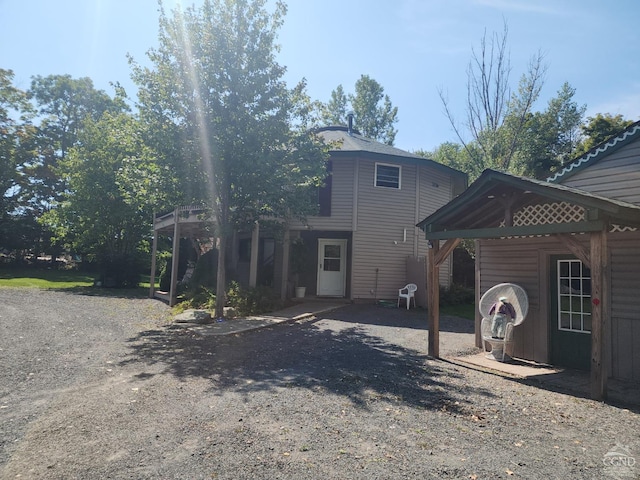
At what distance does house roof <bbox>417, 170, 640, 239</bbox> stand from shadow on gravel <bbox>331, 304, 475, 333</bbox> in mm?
3715

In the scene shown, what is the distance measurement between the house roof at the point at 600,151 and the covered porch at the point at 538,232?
2.02 feet

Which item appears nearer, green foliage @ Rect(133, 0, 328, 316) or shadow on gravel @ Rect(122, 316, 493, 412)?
shadow on gravel @ Rect(122, 316, 493, 412)

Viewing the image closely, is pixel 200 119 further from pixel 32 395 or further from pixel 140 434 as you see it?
pixel 140 434

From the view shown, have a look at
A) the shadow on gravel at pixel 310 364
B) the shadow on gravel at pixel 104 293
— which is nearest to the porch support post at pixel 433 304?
the shadow on gravel at pixel 310 364

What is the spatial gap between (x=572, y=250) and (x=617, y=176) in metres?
2.11

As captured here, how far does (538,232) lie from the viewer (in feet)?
19.1

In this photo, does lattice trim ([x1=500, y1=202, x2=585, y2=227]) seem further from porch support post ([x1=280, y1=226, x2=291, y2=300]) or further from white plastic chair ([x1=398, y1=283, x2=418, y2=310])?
porch support post ([x1=280, y1=226, x2=291, y2=300])

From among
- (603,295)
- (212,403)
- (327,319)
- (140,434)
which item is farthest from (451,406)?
(327,319)

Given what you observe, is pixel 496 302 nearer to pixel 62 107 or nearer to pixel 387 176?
pixel 387 176

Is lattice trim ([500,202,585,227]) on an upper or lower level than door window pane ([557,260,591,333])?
upper

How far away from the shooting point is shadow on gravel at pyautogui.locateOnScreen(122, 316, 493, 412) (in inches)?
210

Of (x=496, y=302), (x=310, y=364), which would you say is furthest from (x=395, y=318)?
(x=310, y=364)

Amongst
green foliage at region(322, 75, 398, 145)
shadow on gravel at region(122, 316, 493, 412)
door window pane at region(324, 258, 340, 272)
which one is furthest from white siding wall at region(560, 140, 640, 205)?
green foliage at region(322, 75, 398, 145)

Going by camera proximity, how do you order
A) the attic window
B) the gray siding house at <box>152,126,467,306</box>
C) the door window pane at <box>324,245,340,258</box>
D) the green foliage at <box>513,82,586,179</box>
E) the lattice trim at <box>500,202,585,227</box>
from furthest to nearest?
the green foliage at <box>513,82,586,179</box>
the door window pane at <box>324,245,340,258</box>
the attic window
the gray siding house at <box>152,126,467,306</box>
the lattice trim at <box>500,202,585,227</box>
